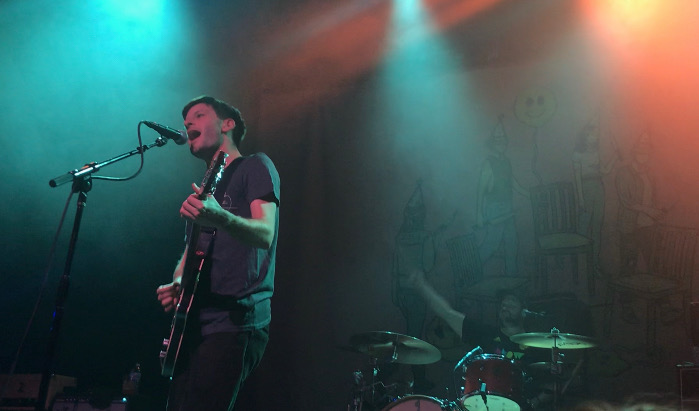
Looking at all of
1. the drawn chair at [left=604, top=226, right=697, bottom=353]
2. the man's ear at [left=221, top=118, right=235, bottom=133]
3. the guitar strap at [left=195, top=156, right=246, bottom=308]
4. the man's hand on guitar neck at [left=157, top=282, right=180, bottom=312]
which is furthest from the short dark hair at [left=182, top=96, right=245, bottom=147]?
the drawn chair at [left=604, top=226, right=697, bottom=353]

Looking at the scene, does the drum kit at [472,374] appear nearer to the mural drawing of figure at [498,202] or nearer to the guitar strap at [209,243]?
the mural drawing of figure at [498,202]

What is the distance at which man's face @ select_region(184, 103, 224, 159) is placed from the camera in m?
2.37

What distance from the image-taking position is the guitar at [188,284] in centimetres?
183

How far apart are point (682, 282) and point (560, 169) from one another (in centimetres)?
129

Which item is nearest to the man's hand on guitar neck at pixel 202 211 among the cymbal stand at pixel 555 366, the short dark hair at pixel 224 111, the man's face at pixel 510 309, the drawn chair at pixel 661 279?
the short dark hair at pixel 224 111

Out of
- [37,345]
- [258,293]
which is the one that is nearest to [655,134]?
[258,293]

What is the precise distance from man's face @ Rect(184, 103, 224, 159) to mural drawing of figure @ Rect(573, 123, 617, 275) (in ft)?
11.1

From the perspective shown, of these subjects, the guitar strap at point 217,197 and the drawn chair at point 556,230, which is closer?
the guitar strap at point 217,197

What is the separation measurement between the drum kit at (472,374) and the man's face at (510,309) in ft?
1.36

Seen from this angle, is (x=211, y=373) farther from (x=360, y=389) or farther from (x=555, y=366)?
(x=555, y=366)

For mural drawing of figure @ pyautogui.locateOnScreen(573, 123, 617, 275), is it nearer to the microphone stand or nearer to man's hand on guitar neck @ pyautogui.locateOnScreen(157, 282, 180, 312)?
man's hand on guitar neck @ pyautogui.locateOnScreen(157, 282, 180, 312)

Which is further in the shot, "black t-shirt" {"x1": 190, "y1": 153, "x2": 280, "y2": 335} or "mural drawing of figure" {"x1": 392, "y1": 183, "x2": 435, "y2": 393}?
"mural drawing of figure" {"x1": 392, "y1": 183, "x2": 435, "y2": 393}

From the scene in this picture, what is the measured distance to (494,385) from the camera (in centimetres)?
A: 382

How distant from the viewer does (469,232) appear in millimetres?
4871
